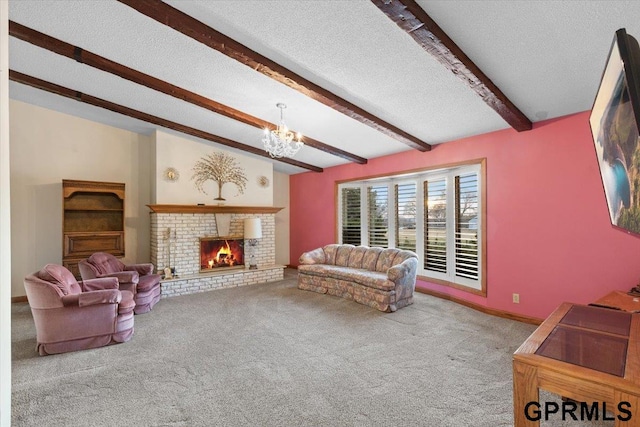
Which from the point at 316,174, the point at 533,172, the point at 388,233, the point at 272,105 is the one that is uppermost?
the point at 272,105

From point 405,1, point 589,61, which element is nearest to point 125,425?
point 405,1

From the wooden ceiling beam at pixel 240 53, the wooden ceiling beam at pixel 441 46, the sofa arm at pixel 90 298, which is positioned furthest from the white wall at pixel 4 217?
the wooden ceiling beam at pixel 441 46

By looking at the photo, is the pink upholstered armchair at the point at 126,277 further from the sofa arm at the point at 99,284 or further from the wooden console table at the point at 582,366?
the wooden console table at the point at 582,366

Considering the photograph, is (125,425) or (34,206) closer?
(125,425)

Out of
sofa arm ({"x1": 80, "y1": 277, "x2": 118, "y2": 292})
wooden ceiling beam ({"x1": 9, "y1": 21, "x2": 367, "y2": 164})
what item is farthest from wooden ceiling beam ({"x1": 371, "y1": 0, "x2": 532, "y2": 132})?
sofa arm ({"x1": 80, "y1": 277, "x2": 118, "y2": 292})

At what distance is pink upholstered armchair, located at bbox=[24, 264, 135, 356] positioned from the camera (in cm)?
305

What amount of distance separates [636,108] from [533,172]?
11.4 feet

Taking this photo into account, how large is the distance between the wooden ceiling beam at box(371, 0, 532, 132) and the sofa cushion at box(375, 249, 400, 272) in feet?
8.69

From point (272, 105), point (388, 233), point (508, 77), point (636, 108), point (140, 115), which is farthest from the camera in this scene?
point (388, 233)

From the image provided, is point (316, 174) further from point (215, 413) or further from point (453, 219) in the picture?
point (215, 413)

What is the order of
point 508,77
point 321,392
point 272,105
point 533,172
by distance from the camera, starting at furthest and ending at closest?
point 272,105 → point 533,172 → point 508,77 → point 321,392

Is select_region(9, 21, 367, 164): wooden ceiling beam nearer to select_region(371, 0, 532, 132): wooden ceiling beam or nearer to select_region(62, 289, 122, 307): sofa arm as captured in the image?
select_region(62, 289, 122, 307): sofa arm

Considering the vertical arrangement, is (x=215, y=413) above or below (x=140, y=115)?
below

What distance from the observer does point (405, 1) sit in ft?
6.66
